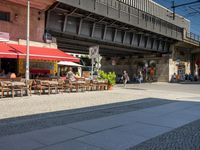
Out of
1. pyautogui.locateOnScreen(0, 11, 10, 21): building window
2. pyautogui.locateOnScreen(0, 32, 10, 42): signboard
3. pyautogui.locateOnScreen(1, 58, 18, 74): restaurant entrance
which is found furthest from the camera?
pyautogui.locateOnScreen(1, 58, 18, 74): restaurant entrance

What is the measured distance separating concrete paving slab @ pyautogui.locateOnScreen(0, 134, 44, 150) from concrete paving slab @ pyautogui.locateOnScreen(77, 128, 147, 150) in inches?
42.2

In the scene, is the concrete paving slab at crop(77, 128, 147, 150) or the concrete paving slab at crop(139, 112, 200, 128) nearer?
the concrete paving slab at crop(77, 128, 147, 150)

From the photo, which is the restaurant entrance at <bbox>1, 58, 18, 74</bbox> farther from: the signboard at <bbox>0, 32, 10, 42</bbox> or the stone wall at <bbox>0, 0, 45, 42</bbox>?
the signboard at <bbox>0, 32, 10, 42</bbox>

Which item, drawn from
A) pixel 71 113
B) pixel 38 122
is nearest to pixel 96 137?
pixel 38 122

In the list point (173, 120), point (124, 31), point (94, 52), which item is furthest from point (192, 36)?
point (173, 120)

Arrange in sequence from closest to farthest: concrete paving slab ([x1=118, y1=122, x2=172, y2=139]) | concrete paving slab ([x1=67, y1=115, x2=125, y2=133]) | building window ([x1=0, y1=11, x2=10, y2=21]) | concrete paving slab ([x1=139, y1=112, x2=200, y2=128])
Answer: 1. concrete paving slab ([x1=118, y1=122, x2=172, y2=139])
2. concrete paving slab ([x1=67, y1=115, x2=125, y2=133])
3. concrete paving slab ([x1=139, y1=112, x2=200, y2=128])
4. building window ([x1=0, y1=11, x2=10, y2=21])

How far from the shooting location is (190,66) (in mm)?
53656

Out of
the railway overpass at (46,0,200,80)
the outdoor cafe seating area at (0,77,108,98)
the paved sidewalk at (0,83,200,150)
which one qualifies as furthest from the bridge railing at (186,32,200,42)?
→ the paved sidewalk at (0,83,200,150)

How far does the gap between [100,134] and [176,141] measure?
1.83 m

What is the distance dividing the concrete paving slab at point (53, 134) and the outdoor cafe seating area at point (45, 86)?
25.3ft

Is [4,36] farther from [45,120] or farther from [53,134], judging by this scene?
[53,134]

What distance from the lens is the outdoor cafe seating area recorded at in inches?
575

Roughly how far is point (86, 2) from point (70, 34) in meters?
3.31

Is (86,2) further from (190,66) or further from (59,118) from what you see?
(190,66)
